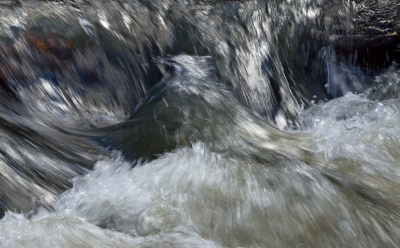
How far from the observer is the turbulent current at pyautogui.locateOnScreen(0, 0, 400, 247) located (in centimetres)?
249

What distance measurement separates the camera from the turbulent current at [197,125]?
2.49 meters

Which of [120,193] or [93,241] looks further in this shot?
[120,193]

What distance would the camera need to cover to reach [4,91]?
11.2ft

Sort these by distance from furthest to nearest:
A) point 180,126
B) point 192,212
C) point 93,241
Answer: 1. point 180,126
2. point 192,212
3. point 93,241

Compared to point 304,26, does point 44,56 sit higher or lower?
higher

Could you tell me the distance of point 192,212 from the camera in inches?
99.4

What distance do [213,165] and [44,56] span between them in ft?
4.91

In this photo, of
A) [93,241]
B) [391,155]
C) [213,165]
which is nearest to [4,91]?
[213,165]

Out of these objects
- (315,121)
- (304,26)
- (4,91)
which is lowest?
(315,121)

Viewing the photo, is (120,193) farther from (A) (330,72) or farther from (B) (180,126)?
(A) (330,72)

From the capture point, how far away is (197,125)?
3.43 meters

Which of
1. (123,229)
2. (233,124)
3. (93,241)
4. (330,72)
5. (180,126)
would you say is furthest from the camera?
(330,72)

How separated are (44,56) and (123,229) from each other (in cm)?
183

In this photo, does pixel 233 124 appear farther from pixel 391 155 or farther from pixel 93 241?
pixel 93 241
